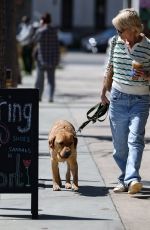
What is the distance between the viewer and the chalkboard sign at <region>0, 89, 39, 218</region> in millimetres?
7238

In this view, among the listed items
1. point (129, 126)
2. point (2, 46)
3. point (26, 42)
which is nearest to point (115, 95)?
point (129, 126)

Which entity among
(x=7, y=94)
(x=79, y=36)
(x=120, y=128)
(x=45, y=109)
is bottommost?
(x=79, y=36)

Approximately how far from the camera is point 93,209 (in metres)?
7.69

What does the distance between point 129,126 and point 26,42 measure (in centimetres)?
1669

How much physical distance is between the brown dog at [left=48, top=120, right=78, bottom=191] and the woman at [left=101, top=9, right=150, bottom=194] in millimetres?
448

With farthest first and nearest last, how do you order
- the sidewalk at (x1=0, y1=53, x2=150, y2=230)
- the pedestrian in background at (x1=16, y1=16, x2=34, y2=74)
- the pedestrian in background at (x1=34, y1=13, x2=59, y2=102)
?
the pedestrian in background at (x1=16, y1=16, x2=34, y2=74) → the pedestrian in background at (x1=34, y1=13, x2=59, y2=102) → the sidewalk at (x1=0, y1=53, x2=150, y2=230)

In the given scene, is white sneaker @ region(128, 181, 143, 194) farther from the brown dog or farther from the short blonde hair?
the short blonde hair

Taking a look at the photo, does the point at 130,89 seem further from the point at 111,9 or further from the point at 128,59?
the point at 111,9

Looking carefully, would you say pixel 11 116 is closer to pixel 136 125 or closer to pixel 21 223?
pixel 21 223

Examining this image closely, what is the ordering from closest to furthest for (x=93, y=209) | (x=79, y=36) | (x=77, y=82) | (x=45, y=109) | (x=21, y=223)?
(x=21, y=223)
(x=93, y=209)
(x=45, y=109)
(x=77, y=82)
(x=79, y=36)

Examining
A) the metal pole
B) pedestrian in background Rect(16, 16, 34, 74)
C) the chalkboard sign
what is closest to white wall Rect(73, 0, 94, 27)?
pedestrian in background Rect(16, 16, 34, 74)

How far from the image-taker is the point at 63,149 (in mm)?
8141

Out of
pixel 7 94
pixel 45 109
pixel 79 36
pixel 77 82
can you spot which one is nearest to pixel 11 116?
pixel 7 94

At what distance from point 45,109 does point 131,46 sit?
794 cm
